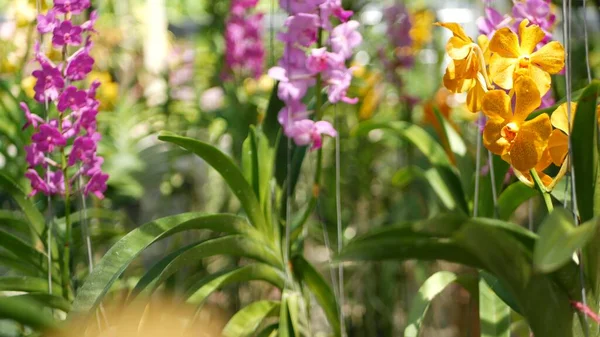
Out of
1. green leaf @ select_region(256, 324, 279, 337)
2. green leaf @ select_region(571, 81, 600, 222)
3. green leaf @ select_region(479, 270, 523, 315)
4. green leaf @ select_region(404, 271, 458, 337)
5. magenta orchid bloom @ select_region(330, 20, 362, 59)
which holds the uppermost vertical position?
magenta orchid bloom @ select_region(330, 20, 362, 59)

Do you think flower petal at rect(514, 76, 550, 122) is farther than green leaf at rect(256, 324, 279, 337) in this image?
No

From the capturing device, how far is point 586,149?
2.70 feet

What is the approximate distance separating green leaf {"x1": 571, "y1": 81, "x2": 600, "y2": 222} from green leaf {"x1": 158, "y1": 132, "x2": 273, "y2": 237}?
19.6 inches

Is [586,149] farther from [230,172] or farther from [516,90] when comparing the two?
[230,172]

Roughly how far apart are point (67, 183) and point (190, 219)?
0.27 meters

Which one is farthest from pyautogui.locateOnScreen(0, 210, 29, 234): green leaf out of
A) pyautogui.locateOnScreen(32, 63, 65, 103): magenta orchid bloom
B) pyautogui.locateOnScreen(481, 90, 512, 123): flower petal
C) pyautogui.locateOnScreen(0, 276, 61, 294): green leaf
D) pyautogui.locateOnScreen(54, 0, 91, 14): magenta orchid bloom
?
pyautogui.locateOnScreen(481, 90, 512, 123): flower petal

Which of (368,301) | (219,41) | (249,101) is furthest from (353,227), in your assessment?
(219,41)

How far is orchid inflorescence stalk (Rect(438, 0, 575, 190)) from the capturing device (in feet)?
2.70

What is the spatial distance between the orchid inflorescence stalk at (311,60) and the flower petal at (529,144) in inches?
14.1

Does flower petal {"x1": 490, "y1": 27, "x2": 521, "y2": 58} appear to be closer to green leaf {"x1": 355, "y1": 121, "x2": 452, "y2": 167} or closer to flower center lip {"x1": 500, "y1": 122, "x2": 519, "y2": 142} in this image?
flower center lip {"x1": 500, "y1": 122, "x2": 519, "y2": 142}

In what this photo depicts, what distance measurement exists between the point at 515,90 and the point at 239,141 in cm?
A: 111

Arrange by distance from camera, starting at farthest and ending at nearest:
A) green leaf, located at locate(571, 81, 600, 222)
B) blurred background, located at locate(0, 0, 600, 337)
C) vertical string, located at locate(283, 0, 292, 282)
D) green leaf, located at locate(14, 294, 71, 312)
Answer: blurred background, located at locate(0, 0, 600, 337)
vertical string, located at locate(283, 0, 292, 282)
green leaf, located at locate(14, 294, 71, 312)
green leaf, located at locate(571, 81, 600, 222)

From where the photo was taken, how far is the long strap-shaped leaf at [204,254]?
951mm

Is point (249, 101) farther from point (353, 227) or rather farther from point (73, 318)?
point (73, 318)
